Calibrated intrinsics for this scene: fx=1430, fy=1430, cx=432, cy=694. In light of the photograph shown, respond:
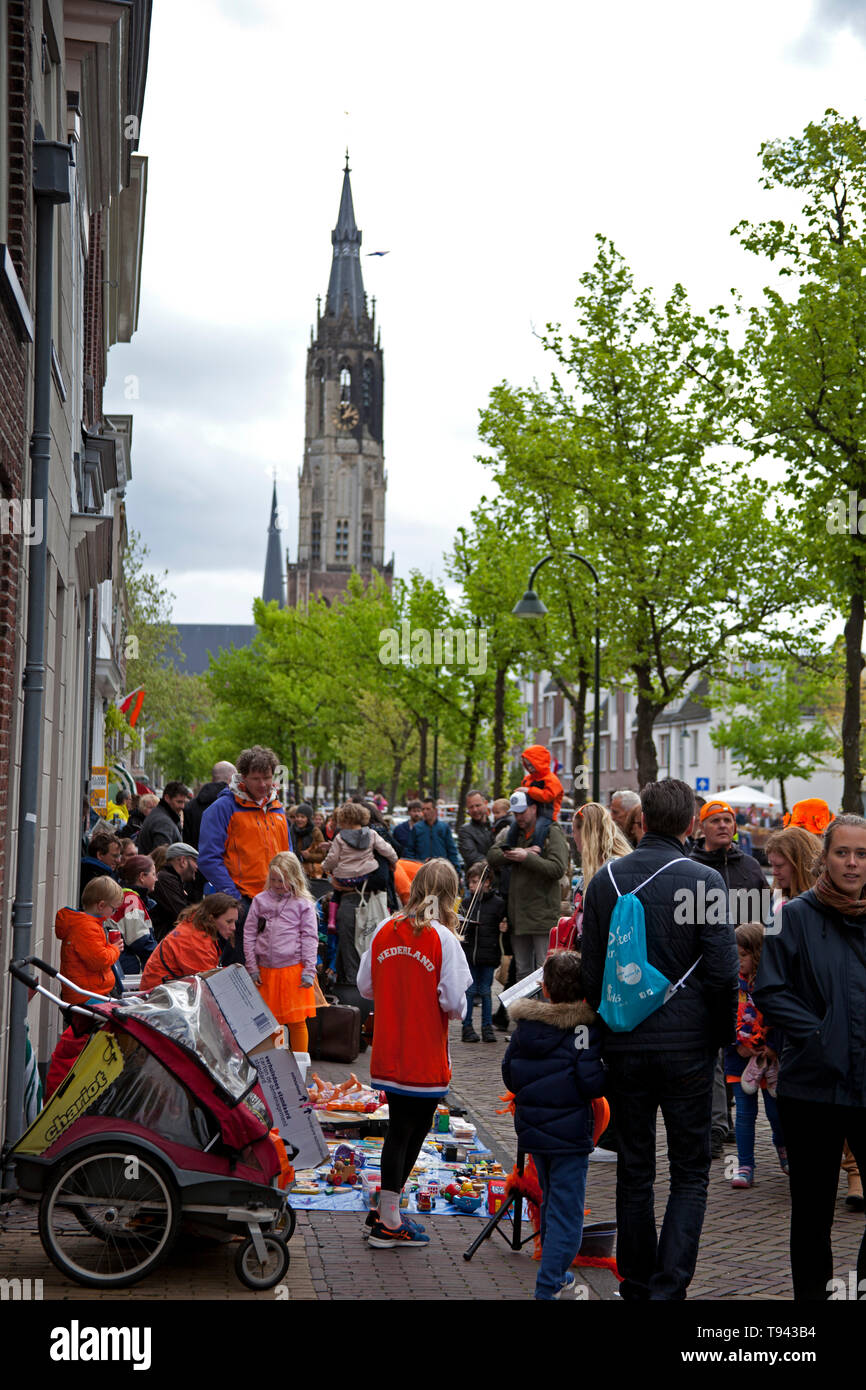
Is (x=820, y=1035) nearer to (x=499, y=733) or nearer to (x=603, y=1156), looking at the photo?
(x=603, y=1156)

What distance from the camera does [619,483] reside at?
2550cm

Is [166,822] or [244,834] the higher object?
[244,834]

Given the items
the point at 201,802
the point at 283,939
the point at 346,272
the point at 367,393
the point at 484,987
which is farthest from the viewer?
the point at 367,393

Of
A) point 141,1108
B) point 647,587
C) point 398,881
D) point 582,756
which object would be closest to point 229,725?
point 582,756

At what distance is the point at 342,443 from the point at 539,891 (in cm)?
11719

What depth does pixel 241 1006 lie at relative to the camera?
6098 millimetres

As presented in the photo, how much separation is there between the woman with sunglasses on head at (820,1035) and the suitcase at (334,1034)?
619 centimetres

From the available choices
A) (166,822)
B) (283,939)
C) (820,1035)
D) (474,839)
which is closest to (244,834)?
(283,939)

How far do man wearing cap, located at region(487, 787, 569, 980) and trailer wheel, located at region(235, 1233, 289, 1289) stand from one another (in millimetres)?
5837

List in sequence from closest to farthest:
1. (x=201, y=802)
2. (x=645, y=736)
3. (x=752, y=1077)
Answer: (x=752, y=1077) → (x=201, y=802) → (x=645, y=736)

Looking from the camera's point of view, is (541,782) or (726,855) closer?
(726,855)

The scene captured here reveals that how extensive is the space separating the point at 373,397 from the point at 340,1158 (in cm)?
12149

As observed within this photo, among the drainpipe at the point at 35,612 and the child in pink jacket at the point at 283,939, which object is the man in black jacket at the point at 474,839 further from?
the drainpipe at the point at 35,612

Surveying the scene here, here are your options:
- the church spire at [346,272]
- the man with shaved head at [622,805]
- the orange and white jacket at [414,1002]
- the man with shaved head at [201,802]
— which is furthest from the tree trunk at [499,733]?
the church spire at [346,272]
